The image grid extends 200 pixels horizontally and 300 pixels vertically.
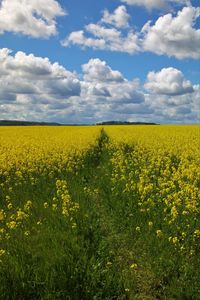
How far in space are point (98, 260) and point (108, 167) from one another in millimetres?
8436

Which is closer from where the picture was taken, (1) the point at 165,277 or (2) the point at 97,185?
(1) the point at 165,277

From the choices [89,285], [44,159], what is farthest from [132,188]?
[44,159]

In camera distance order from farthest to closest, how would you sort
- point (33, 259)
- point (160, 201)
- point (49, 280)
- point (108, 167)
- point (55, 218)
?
point (108, 167) < point (160, 201) < point (55, 218) < point (33, 259) < point (49, 280)

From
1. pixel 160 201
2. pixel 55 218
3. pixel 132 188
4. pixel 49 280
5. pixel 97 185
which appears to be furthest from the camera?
pixel 97 185

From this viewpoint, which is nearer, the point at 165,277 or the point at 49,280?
the point at 49,280

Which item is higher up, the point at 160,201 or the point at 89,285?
the point at 160,201

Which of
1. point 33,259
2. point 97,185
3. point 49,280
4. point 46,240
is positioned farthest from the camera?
point 97,185

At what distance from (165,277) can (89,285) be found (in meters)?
1.24

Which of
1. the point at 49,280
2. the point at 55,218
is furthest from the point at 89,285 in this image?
the point at 55,218

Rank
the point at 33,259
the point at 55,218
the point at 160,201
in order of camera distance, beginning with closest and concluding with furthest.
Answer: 1. the point at 33,259
2. the point at 55,218
3. the point at 160,201

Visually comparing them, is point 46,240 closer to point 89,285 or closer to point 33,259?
point 33,259

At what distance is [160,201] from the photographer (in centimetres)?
877

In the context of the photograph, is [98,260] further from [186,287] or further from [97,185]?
[97,185]

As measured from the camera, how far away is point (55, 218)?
8.07m
